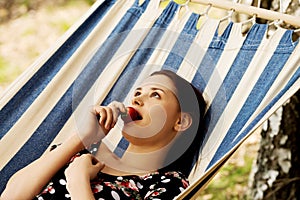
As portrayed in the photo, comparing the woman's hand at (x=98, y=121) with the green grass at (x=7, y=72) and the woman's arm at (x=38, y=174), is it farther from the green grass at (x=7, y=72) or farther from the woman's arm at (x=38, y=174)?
the green grass at (x=7, y=72)

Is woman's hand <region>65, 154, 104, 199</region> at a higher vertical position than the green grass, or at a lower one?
lower

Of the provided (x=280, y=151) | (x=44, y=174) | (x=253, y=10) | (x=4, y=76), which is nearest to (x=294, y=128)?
(x=280, y=151)

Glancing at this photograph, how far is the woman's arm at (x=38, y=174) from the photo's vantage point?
1.46 meters

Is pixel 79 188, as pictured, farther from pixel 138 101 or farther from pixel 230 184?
pixel 230 184

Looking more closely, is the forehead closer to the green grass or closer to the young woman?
the young woman

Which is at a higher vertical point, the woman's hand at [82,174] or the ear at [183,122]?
the ear at [183,122]

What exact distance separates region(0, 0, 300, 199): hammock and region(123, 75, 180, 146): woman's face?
0.15 meters

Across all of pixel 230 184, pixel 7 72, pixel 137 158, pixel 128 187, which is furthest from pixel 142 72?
pixel 7 72

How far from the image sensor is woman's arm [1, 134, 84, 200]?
1460mm

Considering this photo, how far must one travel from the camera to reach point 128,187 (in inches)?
57.5

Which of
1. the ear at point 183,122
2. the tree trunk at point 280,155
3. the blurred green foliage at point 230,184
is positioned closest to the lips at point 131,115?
the ear at point 183,122

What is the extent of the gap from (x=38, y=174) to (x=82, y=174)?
13cm

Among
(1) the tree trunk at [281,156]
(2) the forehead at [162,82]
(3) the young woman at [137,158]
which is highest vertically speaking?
(1) the tree trunk at [281,156]

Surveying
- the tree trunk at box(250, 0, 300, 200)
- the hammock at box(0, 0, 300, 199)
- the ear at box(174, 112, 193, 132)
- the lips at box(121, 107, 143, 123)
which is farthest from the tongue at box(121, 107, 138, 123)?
the tree trunk at box(250, 0, 300, 200)
